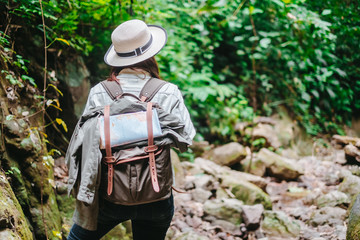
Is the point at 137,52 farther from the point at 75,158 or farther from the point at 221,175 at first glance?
the point at 221,175

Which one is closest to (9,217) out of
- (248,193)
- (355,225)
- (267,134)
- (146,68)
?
(146,68)

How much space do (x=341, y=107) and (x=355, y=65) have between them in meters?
1.04

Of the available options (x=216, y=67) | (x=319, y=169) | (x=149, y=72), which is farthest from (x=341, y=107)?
(x=149, y=72)

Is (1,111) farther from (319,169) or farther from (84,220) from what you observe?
(319,169)

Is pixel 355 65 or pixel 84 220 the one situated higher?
pixel 84 220

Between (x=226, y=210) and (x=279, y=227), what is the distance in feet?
1.94

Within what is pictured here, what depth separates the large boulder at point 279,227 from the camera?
10.3ft

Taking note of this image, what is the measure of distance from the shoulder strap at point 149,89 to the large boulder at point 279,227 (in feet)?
7.67

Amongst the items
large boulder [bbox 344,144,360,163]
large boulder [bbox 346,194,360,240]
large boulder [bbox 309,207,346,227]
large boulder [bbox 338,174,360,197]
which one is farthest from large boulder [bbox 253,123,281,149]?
large boulder [bbox 346,194,360,240]

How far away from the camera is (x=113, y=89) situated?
1.65 meters

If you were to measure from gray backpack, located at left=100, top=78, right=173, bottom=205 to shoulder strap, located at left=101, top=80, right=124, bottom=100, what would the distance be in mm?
116

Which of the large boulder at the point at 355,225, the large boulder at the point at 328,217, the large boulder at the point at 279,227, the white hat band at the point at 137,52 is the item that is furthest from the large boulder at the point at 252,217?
the white hat band at the point at 137,52

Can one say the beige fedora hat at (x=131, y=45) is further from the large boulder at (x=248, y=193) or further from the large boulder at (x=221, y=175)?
the large boulder at (x=221, y=175)

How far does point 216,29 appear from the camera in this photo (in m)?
6.35
